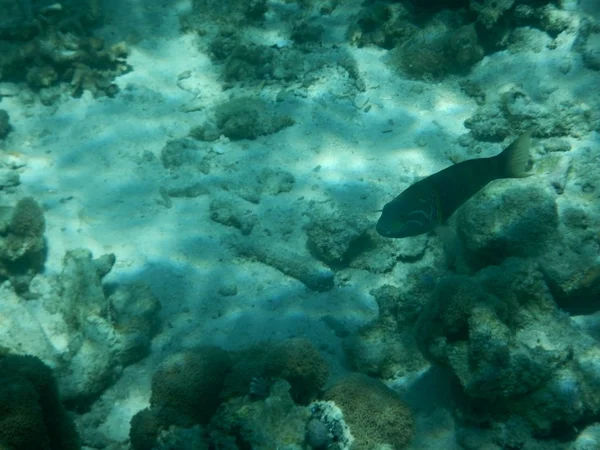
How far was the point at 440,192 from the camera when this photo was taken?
11.8 ft

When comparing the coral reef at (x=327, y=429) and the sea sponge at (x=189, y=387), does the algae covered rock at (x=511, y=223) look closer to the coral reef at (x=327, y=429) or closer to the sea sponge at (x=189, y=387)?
the coral reef at (x=327, y=429)

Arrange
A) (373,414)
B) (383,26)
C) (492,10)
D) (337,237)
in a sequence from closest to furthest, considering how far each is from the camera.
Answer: (373,414) < (337,237) < (492,10) < (383,26)

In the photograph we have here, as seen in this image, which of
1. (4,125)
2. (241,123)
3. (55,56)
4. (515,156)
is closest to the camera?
(515,156)

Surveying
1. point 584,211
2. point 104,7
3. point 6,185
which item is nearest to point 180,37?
point 104,7

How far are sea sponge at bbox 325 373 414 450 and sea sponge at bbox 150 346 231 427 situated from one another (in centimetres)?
87

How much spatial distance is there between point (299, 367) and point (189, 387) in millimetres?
829

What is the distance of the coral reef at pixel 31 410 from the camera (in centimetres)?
261

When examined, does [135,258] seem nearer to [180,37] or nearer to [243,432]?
[243,432]

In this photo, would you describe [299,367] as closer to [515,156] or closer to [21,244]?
[515,156]

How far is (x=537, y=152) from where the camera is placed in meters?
5.35

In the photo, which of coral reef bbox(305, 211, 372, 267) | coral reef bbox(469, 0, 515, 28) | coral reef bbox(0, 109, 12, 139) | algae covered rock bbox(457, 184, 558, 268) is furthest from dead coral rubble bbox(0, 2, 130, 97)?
algae covered rock bbox(457, 184, 558, 268)

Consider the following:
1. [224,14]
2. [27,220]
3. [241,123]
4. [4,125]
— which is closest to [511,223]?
[241,123]

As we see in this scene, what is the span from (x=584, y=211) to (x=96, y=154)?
571 centimetres

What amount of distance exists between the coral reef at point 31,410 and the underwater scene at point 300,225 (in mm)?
14
